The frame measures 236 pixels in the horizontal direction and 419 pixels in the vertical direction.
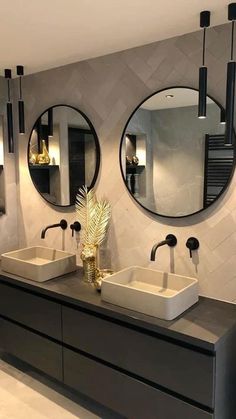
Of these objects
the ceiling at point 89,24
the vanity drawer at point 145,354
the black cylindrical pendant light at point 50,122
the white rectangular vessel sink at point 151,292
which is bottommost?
the vanity drawer at point 145,354

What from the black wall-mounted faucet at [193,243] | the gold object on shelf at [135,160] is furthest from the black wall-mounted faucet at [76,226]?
the black wall-mounted faucet at [193,243]

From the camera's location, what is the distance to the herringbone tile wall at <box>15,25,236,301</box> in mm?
1976

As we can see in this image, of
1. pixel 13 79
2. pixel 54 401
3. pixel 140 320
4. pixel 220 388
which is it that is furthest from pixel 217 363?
pixel 13 79

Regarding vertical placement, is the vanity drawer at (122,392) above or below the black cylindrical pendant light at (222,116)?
below

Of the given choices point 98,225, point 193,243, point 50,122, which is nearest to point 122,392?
point 193,243

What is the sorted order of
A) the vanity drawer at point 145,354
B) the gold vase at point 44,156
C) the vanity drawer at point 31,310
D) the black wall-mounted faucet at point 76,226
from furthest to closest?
the gold vase at point 44,156, the black wall-mounted faucet at point 76,226, the vanity drawer at point 31,310, the vanity drawer at point 145,354

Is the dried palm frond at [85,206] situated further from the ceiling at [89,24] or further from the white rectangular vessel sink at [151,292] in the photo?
the ceiling at [89,24]

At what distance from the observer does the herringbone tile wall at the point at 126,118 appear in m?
1.98

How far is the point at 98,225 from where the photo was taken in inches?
95.0

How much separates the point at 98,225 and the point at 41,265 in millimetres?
479

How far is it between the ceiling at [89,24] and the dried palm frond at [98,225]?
1095mm

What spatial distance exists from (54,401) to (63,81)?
2.32m

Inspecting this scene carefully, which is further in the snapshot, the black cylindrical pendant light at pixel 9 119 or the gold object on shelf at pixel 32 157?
the gold object on shelf at pixel 32 157

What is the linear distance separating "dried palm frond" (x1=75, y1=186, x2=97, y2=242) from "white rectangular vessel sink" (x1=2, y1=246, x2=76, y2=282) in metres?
0.26
